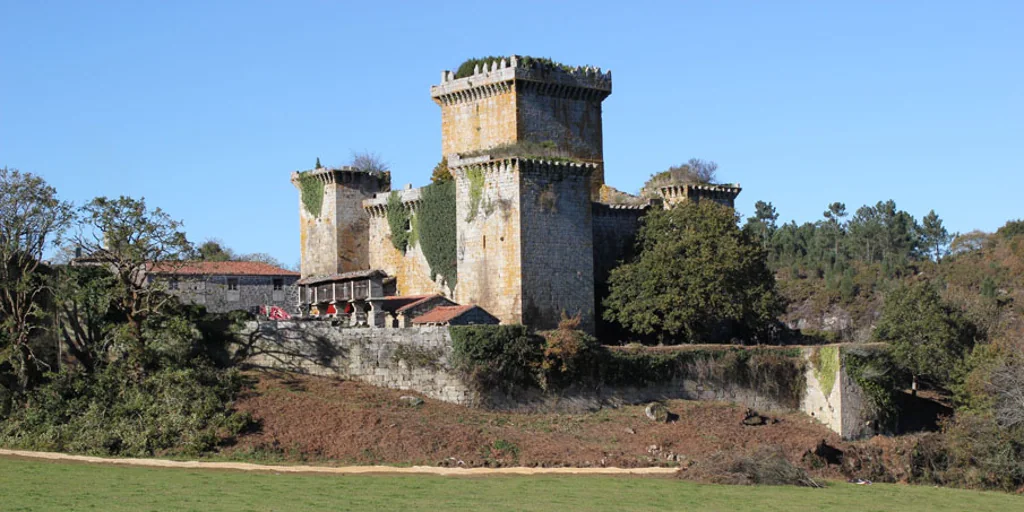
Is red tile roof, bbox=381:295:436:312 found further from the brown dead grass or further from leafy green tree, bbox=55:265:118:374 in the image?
leafy green tree, bbox=55:265:118:374

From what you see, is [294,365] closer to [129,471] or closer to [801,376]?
[129,471]

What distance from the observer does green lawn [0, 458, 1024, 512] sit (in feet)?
92.3

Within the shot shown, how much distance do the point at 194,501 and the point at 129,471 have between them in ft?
21.6

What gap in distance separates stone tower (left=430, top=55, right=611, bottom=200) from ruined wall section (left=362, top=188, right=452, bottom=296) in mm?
2986

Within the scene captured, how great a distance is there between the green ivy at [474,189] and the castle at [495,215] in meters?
0.05

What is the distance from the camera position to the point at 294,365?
43.3m

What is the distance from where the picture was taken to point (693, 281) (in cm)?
4912

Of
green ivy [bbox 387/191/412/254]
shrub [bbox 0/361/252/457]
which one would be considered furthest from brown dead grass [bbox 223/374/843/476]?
green ivy [bbox 387/191/412/254]

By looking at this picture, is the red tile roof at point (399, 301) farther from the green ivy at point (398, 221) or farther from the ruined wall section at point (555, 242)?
the ruined wall section at point (555, 242)

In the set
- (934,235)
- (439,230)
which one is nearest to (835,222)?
(934,235)

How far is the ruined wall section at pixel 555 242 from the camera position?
1848 inches

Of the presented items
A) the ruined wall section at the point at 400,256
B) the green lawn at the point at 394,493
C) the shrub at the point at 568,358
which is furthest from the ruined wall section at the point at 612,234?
the green lawn at the point at 394,493

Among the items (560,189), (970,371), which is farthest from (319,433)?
(970,371)

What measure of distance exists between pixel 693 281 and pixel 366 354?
12788 mm
